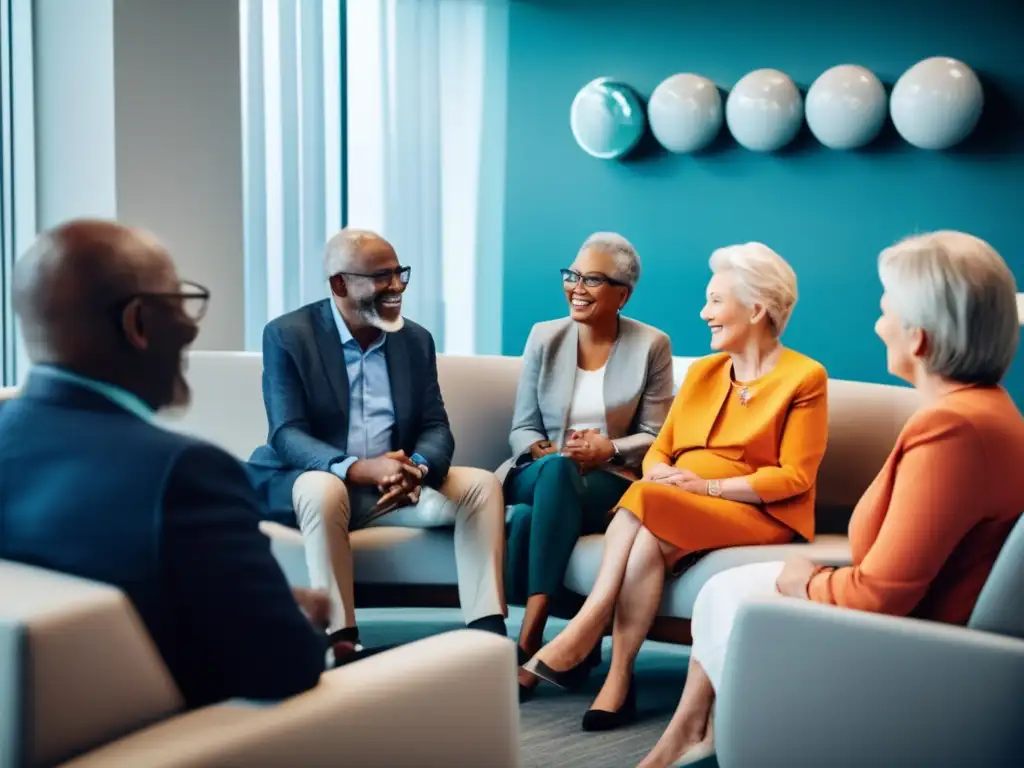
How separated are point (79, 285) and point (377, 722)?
0.65 metres

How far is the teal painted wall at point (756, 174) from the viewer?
19.1ft

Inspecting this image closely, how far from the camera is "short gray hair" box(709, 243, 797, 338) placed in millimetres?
3574

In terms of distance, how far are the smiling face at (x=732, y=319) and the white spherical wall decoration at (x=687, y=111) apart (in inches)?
109

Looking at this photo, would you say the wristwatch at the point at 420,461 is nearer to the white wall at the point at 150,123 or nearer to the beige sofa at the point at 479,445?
the beige sofa at the point at 479,445

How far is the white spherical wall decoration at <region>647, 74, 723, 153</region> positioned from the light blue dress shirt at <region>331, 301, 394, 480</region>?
112 inches

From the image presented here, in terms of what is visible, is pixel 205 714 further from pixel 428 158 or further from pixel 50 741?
pixel 428 158

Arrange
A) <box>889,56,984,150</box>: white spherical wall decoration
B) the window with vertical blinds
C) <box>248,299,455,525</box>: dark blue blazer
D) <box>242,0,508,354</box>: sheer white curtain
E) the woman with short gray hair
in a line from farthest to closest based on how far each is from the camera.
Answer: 1. <box>242,0,508,354</box>: sheer white curtain
2. <box>889,56,984,150</box>: white spherical wall decoration
3. the window with vertical blinds
4. the woman with short gray hair
5. <box>248,299,455,525</box>: dark blue blazer

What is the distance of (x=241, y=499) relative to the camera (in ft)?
4.87

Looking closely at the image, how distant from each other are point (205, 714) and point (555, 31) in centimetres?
586

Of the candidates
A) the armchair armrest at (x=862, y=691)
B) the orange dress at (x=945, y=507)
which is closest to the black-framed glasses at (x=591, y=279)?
the orange dress at (x=945, y=507)

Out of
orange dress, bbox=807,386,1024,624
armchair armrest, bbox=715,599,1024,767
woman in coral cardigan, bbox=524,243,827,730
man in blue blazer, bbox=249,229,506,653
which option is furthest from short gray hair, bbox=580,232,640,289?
armchair armrest, bbox=715,599,1024,767

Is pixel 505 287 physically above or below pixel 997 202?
below

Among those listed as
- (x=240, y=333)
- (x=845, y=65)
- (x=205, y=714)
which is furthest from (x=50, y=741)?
(x=845, y=65)

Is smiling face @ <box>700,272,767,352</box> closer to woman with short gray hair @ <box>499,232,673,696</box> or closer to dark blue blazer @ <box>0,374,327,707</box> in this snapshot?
woman with short gray hair @ <box>499,232,673,696</box>
